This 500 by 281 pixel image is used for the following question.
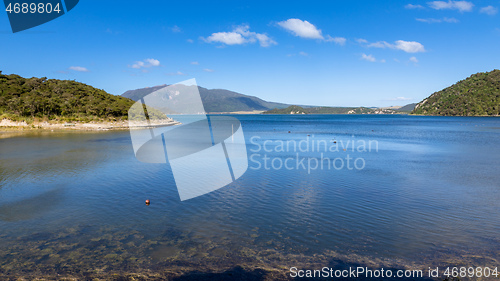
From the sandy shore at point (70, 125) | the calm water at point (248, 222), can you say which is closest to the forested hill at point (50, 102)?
the sandy shore at point (70, 125)

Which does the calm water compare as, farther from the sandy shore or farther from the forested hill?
the forested hill

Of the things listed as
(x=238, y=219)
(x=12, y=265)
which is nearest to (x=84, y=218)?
(x=12, y=265)

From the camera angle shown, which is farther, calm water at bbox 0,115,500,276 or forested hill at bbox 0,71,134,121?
forested hill at bbox 0,71,134,121

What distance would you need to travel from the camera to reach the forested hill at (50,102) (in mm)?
74375

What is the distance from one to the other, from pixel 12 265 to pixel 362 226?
1148cm

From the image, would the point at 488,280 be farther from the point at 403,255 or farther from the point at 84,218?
the point at 84,218

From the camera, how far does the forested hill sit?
74.4 metres

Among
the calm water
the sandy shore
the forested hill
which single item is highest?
the forested hill

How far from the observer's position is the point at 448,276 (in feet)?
25.5

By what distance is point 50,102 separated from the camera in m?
80.9

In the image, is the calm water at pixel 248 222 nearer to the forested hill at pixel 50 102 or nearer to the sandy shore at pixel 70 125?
the sandy shore at pixel 70 125

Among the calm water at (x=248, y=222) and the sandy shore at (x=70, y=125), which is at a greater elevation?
the sandy shore at (x=70, y=125)

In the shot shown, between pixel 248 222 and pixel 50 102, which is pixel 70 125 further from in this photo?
pixel 248 222

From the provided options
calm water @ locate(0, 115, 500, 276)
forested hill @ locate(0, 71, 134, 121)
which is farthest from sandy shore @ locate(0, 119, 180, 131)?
calm water @ locate(0, 115, 500, 276)
